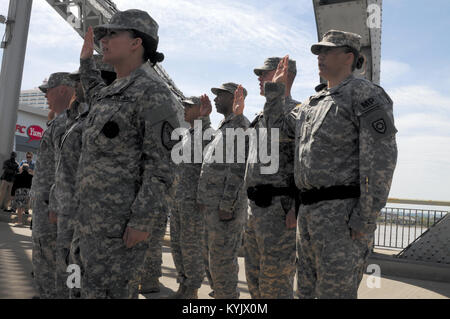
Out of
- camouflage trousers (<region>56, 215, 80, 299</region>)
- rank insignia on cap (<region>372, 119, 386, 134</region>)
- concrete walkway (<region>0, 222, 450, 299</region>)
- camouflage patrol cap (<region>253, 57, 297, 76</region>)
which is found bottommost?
concrete walkway (<region>0, 222, 450, 299</region>)

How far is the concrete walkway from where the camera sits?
457cm

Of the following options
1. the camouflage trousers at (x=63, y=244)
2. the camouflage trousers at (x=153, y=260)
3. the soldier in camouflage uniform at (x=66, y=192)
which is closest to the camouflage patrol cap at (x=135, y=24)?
the soldier in camouflage uniform at (x=66, y=192)

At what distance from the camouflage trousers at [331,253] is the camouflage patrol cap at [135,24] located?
57.3 inches

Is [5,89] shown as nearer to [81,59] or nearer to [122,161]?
[81,59]

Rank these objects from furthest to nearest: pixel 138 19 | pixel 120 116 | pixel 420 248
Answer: pixel 420 248 < pixel 138 19 < pixel 120 116

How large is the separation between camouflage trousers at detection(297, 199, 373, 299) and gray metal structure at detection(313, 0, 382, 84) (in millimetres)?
3481

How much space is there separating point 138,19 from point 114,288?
1.49 m

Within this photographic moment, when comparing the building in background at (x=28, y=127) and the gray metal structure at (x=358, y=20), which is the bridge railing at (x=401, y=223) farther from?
the building in background at (x=28, y=127)

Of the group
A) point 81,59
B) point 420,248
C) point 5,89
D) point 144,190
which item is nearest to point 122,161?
point 144,190

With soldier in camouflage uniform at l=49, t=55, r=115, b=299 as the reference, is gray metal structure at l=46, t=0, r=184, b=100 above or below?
above

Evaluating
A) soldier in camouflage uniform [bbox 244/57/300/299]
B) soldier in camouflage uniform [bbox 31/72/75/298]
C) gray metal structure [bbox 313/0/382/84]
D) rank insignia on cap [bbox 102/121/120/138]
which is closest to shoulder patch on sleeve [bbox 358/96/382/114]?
soldier in camouflage uniform [bbox 244/57/300/299]

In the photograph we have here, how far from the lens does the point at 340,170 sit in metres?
2.63

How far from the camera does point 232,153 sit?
432 cm

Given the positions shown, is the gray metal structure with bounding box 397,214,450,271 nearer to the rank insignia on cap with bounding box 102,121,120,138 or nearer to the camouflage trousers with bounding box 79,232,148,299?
the camouflage trousers with bounding box 79,232,148,299
